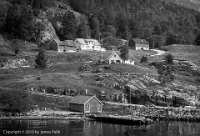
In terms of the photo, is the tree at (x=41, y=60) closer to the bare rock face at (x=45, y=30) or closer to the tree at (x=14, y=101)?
the bare rock face at (x=45, y=30)

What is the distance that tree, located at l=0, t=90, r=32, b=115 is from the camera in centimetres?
9900

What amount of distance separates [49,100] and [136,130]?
33652mm

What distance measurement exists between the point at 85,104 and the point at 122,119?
12968 millimetres

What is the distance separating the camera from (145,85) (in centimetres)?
13425

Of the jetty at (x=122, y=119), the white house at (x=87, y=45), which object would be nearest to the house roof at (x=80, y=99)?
the jetty at (x=122, y=119)

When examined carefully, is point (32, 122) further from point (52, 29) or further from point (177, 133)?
point (52, 29)

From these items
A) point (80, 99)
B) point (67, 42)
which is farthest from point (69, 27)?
point (80, 99)

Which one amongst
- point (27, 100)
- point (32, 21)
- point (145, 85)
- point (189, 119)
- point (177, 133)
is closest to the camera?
point (177, 133)

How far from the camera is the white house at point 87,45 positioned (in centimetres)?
17596

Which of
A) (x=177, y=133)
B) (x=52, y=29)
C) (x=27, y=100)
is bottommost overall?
(x=177, y=133)

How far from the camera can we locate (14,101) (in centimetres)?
9875

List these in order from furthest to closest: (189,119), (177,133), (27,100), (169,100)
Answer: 1. (169,100)
2. (189,119)
3. (27,100)
4. (177,133)

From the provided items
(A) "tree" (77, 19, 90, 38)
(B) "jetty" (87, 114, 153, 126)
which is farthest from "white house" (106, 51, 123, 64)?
(B) "jetty" (87, 114, 153, 126)

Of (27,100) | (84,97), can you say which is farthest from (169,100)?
(27,100)
